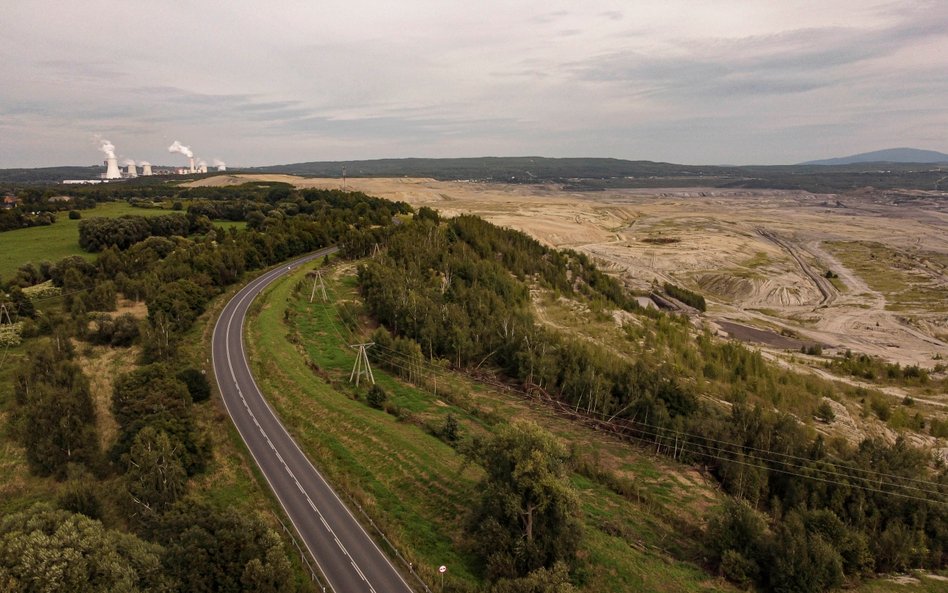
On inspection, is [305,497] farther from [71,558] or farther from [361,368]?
[361,368]

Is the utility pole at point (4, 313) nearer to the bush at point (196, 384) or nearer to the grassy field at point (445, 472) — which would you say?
the grassy field at point (445, 472)

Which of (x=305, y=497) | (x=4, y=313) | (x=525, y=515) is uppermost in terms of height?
(x=4, y=313)

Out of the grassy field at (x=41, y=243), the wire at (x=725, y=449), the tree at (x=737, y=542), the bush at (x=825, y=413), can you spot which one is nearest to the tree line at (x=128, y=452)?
the grassy field at (x=41, y=243)

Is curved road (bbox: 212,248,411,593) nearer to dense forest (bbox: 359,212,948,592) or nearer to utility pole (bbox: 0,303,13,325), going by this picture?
dense forest (bbox: 359,212,948,592)

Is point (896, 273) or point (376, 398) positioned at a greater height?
point (896, 273)

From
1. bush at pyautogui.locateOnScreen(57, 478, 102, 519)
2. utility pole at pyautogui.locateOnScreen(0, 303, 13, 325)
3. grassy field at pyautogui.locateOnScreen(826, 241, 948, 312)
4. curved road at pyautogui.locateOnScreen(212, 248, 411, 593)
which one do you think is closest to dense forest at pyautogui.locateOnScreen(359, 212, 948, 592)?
curved road at pyautogui.locateOnScreen(212, 248, 411, 593)

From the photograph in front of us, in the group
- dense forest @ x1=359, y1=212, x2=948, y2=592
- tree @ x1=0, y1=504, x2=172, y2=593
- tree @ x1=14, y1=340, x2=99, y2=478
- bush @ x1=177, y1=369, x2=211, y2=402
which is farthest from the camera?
bush @ x1=177, y1=369, x2=211, y2=402

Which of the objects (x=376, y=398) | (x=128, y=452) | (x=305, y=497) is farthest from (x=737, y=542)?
(x=128, y=452)
